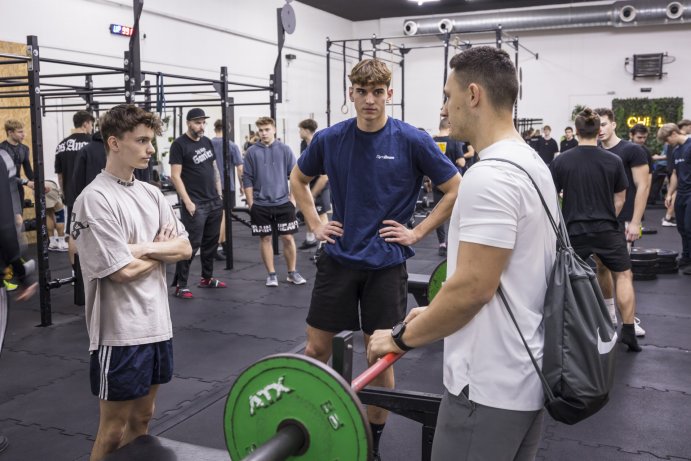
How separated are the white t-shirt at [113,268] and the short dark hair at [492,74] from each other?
1082 mm

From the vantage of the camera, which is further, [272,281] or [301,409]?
[272,281]

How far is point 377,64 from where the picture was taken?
7.07 feet

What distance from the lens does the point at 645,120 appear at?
1320cm

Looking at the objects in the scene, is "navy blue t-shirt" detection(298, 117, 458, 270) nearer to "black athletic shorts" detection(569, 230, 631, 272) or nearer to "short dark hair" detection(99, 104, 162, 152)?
"short dark hair" detection(99, 104, 162, 152)

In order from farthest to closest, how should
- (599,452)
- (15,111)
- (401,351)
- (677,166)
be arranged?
(15,111) → (677,166) → (599,452) → (401,351)

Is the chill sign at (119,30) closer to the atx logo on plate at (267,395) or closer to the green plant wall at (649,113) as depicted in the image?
the atx logo on plate at (267,395)

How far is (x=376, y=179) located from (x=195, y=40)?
28.6 ft

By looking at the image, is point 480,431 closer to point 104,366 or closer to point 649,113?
point 104,366

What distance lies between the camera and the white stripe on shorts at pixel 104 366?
5.98ft

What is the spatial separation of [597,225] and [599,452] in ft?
4.39

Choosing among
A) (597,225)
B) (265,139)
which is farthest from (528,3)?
(597,225)

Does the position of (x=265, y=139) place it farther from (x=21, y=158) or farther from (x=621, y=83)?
(x=621, y=83)

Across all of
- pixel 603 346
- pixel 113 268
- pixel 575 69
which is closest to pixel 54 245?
pixel 113 268

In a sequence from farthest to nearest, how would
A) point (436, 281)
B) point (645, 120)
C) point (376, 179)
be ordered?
1. point (645, 120)
2. point (436, 281)
3. point (376, 179)
